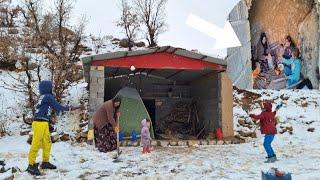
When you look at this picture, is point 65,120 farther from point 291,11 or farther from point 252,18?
point 291,11

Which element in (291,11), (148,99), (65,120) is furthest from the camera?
(291,11)

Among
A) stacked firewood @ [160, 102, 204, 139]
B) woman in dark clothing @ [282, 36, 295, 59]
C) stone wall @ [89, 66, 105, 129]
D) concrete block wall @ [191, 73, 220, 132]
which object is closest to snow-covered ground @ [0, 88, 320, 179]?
stone wall @ [89, 66, 105, 129]

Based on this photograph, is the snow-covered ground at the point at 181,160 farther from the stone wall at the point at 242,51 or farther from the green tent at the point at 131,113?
the stone wall at the point at 242,51

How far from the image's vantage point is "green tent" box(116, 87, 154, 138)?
1429 cm

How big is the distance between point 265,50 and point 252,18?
201 centimetres

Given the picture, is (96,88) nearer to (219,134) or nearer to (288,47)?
(219,134)

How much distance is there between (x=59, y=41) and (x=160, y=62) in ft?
25.5

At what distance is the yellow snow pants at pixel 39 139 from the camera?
25.9 feet

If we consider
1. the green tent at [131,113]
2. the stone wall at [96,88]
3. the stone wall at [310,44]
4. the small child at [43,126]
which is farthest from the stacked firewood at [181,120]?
the small child at [43,126]

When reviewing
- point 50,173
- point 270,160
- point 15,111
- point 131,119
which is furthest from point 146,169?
point 15,111

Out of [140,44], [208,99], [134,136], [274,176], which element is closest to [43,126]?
[274,176]

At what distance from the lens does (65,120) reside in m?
15.6

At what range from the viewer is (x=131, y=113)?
48.0 ft

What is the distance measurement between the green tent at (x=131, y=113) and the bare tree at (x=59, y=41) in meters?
3.13
